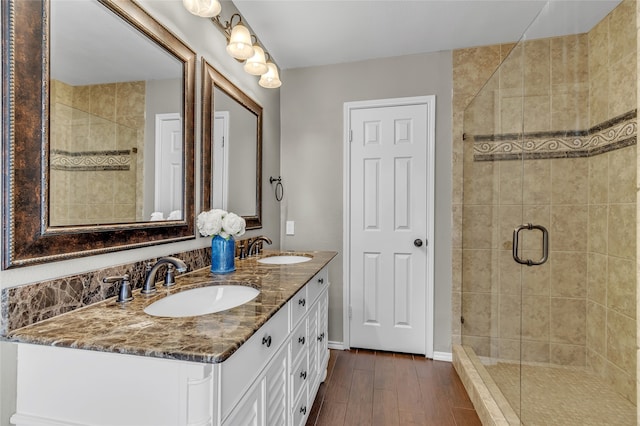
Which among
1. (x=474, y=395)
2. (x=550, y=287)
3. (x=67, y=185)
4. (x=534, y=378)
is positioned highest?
(x=67, y=185)

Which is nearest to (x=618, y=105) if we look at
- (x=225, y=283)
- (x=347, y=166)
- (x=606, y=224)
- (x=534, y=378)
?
(x=606, y=224)

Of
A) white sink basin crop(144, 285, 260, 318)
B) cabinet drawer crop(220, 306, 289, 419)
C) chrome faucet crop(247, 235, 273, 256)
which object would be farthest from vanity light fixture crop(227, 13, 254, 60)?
cabinet drawer crop(220, 306, 289, 419)

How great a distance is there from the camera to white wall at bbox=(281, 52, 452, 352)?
99.0 inches

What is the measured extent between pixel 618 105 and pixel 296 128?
2.14 m

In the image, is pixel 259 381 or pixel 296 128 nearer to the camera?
pixel 259 381

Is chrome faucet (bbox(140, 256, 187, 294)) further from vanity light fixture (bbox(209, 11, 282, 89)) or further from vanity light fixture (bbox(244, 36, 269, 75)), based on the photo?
vanity light fixture (bbox(244, 36, 269, 75))

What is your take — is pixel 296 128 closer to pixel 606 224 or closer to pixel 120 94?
pixel 120 94

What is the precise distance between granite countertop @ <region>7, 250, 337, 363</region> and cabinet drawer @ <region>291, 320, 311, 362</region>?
309 millimetres

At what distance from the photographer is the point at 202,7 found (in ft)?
4.61

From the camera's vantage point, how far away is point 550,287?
1657 mm

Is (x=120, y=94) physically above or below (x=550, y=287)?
above

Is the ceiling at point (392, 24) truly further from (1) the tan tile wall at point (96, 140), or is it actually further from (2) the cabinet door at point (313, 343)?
(2) the cabinet door at point (313, 343)

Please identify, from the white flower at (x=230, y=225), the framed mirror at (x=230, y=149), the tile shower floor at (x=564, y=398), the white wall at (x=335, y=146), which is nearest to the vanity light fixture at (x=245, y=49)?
the framed mirror at (x=230, y=149)

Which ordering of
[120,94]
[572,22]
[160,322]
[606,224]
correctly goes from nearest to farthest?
[160,322] → [120,94] → [606,224] → [572,22]
